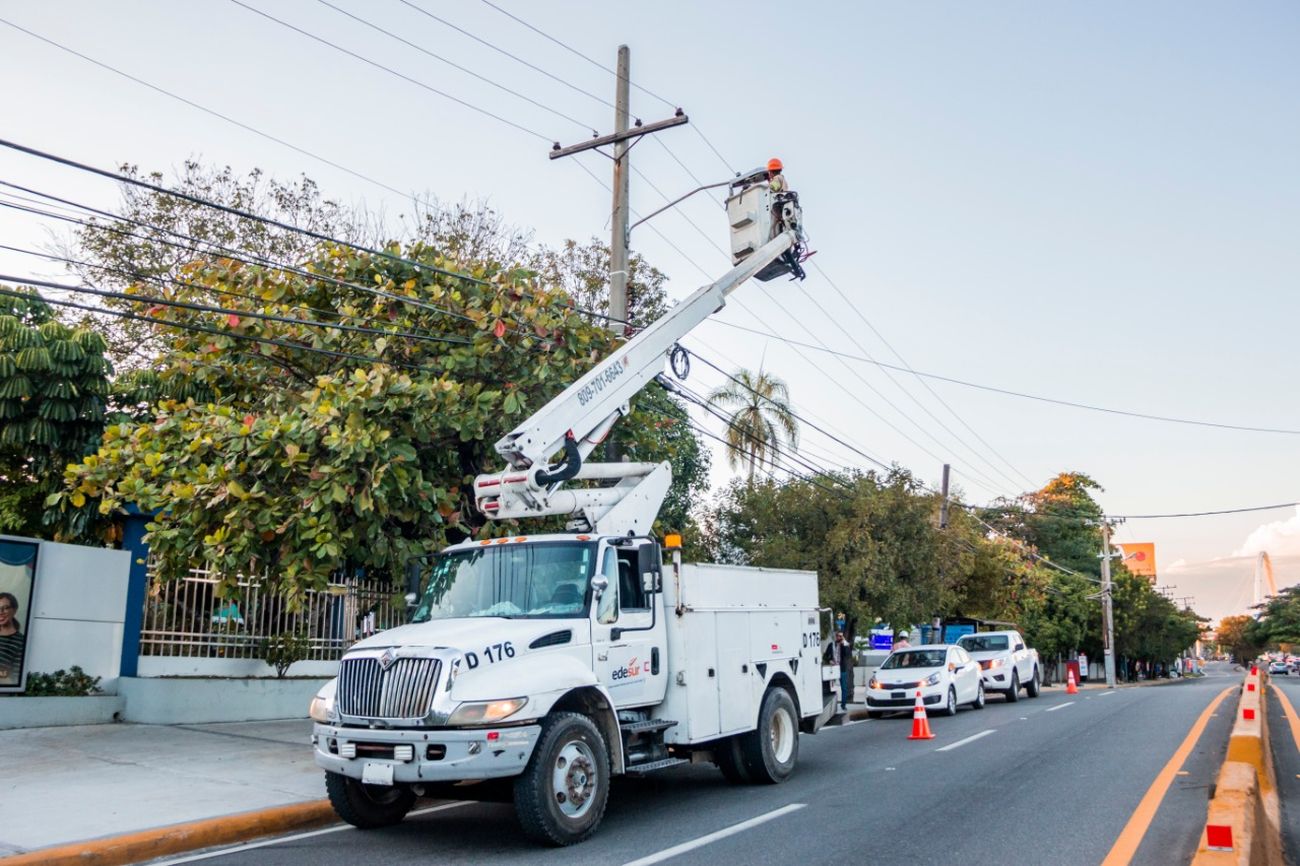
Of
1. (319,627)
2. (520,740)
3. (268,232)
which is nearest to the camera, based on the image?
Answer: (520,740)

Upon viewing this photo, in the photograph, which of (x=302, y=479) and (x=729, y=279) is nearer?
(x=302, y=479)

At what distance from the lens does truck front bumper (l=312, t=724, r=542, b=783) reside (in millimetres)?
7508

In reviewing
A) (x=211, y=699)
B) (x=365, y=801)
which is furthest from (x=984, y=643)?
(x=365, y=801)

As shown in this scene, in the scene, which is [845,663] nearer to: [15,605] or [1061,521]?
[15,605]

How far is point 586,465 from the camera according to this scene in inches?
447

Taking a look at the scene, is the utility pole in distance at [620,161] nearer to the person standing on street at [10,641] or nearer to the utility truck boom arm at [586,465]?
the utility truck boom arm at [586,465]

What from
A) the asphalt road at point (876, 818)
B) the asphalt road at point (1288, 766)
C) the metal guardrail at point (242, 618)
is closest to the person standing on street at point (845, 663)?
the asphalt road at point (1288, 766)

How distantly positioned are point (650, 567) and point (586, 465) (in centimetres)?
227

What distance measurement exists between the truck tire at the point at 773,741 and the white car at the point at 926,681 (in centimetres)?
885

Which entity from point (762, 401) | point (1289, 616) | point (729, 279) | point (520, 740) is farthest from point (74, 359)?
point (1289, 616)

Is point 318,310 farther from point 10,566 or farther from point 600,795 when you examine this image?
point 600,795

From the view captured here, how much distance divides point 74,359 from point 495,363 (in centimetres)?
845

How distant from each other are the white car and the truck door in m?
11.6

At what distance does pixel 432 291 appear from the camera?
13539 mm
